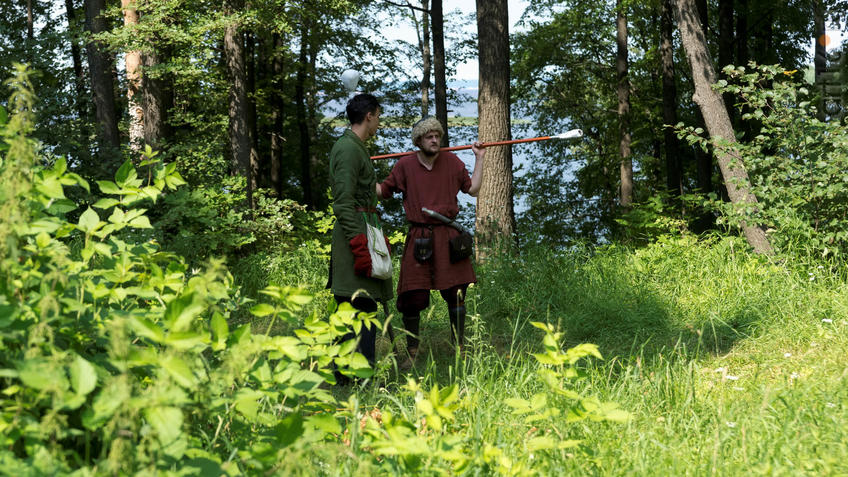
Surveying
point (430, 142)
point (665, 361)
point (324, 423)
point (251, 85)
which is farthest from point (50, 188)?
point (251, 85)

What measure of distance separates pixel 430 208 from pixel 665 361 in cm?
195

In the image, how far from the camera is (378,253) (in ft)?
14.7

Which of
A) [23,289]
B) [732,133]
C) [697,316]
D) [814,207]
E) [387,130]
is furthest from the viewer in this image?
[387,130]

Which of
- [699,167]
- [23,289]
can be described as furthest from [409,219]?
[699,167]

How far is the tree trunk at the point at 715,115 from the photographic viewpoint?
6922mm

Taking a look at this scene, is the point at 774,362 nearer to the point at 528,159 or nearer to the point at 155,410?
the point at 155,410

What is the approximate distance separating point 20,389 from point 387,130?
22.2 metres

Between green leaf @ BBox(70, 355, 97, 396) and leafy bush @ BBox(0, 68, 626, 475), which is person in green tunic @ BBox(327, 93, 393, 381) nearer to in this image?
leafy bush @ BBox(0, 68, 626, 475)

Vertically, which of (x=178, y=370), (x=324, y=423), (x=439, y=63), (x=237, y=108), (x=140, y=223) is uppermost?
(x=439, y=63)

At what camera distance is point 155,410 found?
5.36 feet

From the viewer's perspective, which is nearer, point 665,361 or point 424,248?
point 665,361

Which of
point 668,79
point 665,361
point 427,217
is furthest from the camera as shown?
point 668,79

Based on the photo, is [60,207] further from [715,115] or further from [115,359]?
[715,115]

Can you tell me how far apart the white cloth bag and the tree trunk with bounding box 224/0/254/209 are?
6.97m
